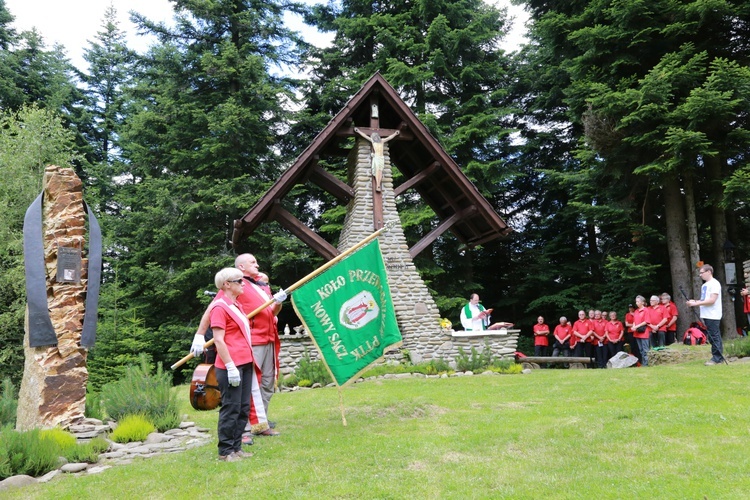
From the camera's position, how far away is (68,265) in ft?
22.2

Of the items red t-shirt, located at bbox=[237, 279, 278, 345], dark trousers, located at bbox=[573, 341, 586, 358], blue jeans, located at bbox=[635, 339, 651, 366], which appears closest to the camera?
red t-shirt, located at bbox=[237, 279, 278, 345]

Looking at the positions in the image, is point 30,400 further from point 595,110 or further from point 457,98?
point 457,98

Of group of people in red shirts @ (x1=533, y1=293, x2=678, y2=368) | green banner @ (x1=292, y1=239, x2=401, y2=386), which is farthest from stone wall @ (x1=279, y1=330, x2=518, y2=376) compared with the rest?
green banner @ (x1=292, y1=239, x2=401, y2=386)

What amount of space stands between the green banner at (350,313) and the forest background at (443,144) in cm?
1015

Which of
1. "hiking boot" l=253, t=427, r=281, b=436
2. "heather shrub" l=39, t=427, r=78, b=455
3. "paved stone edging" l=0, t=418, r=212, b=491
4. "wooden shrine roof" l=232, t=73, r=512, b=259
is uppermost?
A: "wooden shrine roof" l=232, t=73, r=512, b=259

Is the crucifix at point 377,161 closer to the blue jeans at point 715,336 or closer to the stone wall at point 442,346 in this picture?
the stone wall at point 442,346

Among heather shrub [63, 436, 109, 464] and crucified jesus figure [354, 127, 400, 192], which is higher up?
crucified jesus figure [354, 127, 400, 192]

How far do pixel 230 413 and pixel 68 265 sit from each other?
3.35 m

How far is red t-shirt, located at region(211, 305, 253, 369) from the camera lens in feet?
16.1

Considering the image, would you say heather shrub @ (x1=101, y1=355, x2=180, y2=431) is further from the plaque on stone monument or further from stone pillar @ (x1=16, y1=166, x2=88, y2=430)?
the plaque on stone monument

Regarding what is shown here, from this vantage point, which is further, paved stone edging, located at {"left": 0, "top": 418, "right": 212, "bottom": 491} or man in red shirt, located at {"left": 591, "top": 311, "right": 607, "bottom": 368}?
man in red shirt, located at {"left": 591, "top": 311, "right": 607, "bottom": 368}

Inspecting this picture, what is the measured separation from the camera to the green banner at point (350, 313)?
609 centimetres

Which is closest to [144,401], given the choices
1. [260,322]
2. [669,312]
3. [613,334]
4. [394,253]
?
[260,322]

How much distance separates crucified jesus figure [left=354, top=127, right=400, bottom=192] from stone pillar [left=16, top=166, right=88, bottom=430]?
24.3 feet
